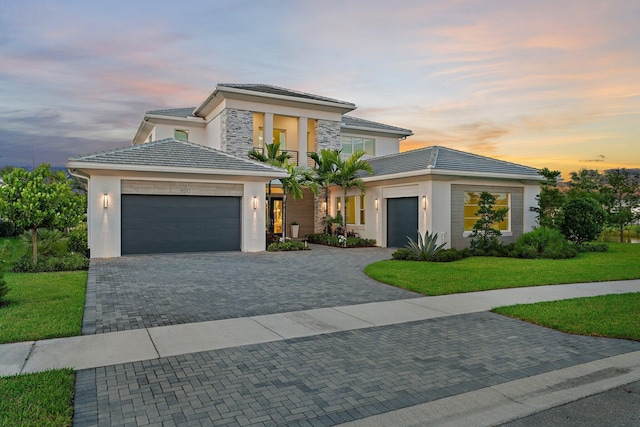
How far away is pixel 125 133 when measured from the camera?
3503cm

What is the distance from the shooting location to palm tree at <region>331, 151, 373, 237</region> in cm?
2083

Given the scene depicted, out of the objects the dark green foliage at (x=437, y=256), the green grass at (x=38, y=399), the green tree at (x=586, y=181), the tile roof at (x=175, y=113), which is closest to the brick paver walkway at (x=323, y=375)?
the green grass at (x=38, y=399)

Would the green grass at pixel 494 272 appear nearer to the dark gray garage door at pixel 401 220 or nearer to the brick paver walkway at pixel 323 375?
the brick paver walkway at pixel 323 375

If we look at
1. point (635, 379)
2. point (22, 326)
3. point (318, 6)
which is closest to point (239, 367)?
point (22, 326)

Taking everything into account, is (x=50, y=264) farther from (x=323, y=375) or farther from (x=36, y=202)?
(x=323, y=375)

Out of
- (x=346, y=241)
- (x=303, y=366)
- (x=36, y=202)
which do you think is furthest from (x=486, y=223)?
(x=36, y=202)

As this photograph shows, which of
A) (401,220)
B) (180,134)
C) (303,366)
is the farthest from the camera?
(180,134)

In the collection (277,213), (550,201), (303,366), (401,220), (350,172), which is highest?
(350,172)

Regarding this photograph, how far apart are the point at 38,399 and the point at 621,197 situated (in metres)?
30.2

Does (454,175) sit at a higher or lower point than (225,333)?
higher

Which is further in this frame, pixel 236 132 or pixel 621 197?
pixel 621 197

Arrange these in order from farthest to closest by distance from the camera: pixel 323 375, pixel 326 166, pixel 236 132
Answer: pixel 236 132, pixel 326 166, pixel 323 375

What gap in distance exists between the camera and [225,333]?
21.0 ft

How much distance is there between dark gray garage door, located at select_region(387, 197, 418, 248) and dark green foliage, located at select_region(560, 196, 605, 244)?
Result: 680 cm
